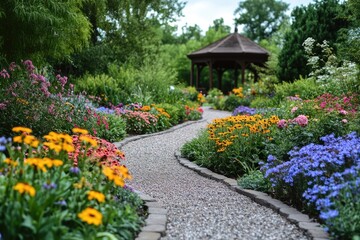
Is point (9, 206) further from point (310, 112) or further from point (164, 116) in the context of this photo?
point (164, 116)

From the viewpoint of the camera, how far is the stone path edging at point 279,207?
3713 millimetres

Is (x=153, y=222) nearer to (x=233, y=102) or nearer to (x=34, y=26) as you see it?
(x=34, y=26)

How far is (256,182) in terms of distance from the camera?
5277 mm

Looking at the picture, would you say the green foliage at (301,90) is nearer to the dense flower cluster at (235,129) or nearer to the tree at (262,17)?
the dense flower cluster at (235,129)

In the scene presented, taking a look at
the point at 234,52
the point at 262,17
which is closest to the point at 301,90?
the point at 234,52

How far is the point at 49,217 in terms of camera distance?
2770 millimetres

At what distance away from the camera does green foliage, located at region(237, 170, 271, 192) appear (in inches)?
202

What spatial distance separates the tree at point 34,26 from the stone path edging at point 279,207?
9.59ft

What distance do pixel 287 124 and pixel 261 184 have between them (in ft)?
4.00

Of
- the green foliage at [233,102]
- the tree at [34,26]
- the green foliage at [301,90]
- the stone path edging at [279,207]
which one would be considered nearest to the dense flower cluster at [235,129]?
the stone path edging at [279,207]

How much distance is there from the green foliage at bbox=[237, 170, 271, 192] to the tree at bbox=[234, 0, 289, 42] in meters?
44.4

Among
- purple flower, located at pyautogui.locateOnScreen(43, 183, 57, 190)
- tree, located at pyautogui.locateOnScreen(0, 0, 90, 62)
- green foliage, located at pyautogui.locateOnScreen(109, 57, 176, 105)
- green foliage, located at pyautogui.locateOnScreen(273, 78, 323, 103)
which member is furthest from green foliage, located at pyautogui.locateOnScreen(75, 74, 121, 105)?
purple flower, located at pyautogui.locateOnScreen(43, 183, 57, 190)

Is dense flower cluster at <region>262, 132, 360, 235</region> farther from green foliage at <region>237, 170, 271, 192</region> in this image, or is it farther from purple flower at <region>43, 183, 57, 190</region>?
purple flower at <region>43, 183, 57, 190</region>

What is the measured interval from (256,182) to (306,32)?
30.7ft
